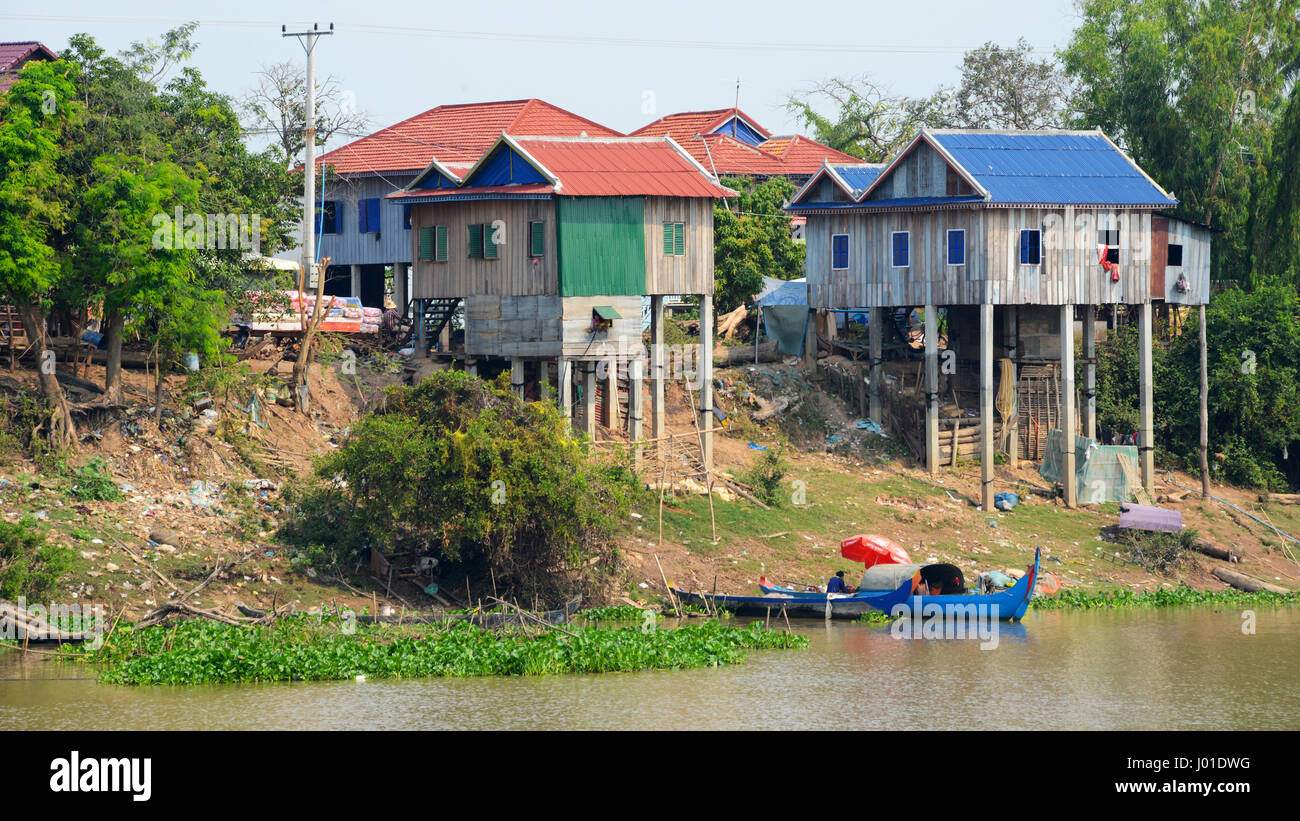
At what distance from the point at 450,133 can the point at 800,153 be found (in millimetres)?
14585

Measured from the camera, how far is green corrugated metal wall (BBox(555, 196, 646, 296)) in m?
37.5

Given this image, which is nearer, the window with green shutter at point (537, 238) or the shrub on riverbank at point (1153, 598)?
the shrub on riverbank at point (1153, 598)

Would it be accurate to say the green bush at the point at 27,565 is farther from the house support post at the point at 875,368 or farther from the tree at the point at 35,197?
the house support post at the point at 875,368

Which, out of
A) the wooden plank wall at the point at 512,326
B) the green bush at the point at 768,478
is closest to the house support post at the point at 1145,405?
the green bush at the point at 768,478

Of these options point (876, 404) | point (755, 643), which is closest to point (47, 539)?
point (755, 643)

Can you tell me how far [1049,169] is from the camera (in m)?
41.0

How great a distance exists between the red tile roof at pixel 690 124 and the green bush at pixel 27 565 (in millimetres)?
35257

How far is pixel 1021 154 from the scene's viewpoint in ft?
136

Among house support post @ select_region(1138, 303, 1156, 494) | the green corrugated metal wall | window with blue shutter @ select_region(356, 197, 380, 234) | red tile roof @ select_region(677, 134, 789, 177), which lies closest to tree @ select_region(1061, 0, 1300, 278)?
house support post @ select_region(1138, 303, 1156, 494)

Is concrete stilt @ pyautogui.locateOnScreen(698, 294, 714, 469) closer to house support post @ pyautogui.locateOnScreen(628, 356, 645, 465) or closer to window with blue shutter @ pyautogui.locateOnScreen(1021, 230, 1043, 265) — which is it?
house support post @ pyautogui.locateOnScreen(628, 356, 645, 465)

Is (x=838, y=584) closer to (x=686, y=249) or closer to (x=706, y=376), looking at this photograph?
(x=706, y=376)

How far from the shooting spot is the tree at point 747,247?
154 feet

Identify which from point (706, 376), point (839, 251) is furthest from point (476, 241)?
point (839, 251)

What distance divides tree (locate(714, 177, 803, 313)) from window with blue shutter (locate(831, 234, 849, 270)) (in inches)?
177
